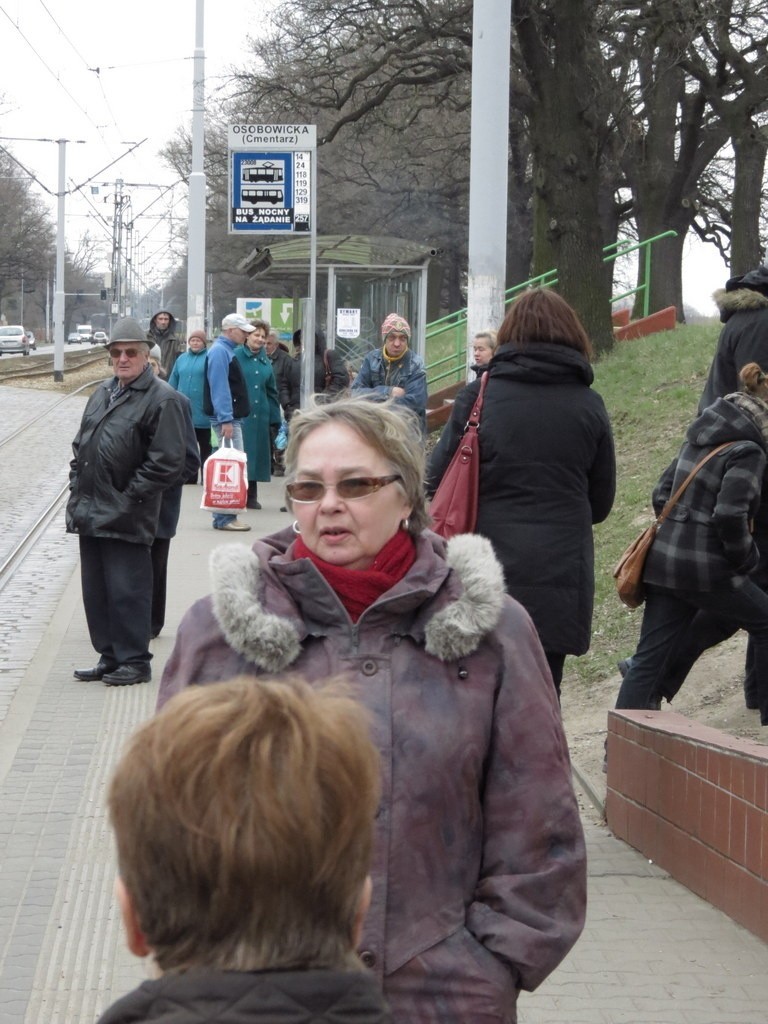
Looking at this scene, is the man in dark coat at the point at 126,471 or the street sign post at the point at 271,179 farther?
the street sign post at the point at 271,179

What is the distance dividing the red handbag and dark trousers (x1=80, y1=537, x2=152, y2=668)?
10.8 ft

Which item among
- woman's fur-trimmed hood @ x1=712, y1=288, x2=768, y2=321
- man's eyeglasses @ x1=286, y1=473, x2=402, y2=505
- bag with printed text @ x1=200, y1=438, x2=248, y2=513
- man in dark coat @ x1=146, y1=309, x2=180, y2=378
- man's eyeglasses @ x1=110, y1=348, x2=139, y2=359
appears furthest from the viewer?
man in dark coat @ x1=146, y1=309, x2=180, y2=378

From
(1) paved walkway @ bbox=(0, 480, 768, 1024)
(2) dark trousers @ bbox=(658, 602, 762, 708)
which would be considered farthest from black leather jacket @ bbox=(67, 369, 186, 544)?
(2) dark trousers @ bbox=(658, 602, 762, 708)

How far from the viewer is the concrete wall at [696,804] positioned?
4.51 m

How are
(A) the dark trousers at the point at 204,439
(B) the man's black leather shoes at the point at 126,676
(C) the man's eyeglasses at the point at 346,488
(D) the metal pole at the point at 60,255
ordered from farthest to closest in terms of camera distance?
(D) the metal pole at the point at 60,255, (A) the dark trousers at the point at 204,439, (B) the man's black leather shoes at the point at 126,676, (C) the man's eyeglasses at the point at 346,488

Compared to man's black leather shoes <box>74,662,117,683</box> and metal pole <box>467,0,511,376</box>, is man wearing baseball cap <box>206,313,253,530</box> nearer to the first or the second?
metal pole <box>467,0,511,376</box>

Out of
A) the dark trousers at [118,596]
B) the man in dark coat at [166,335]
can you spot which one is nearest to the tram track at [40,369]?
the man in dark coat at [166,335]

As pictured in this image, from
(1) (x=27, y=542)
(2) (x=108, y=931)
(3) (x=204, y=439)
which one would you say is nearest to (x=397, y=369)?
(1) (x=27, y=542)

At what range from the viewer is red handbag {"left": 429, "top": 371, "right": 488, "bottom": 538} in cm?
510

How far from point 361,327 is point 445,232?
92.3 feet

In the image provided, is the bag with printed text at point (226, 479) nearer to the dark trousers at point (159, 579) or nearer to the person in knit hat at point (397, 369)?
the person in knit hat at point (397, 369)

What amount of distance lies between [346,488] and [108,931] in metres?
2.58

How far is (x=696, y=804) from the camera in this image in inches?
194

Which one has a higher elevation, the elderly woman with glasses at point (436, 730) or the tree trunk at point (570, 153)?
the tree trunk at point (570, 153)
